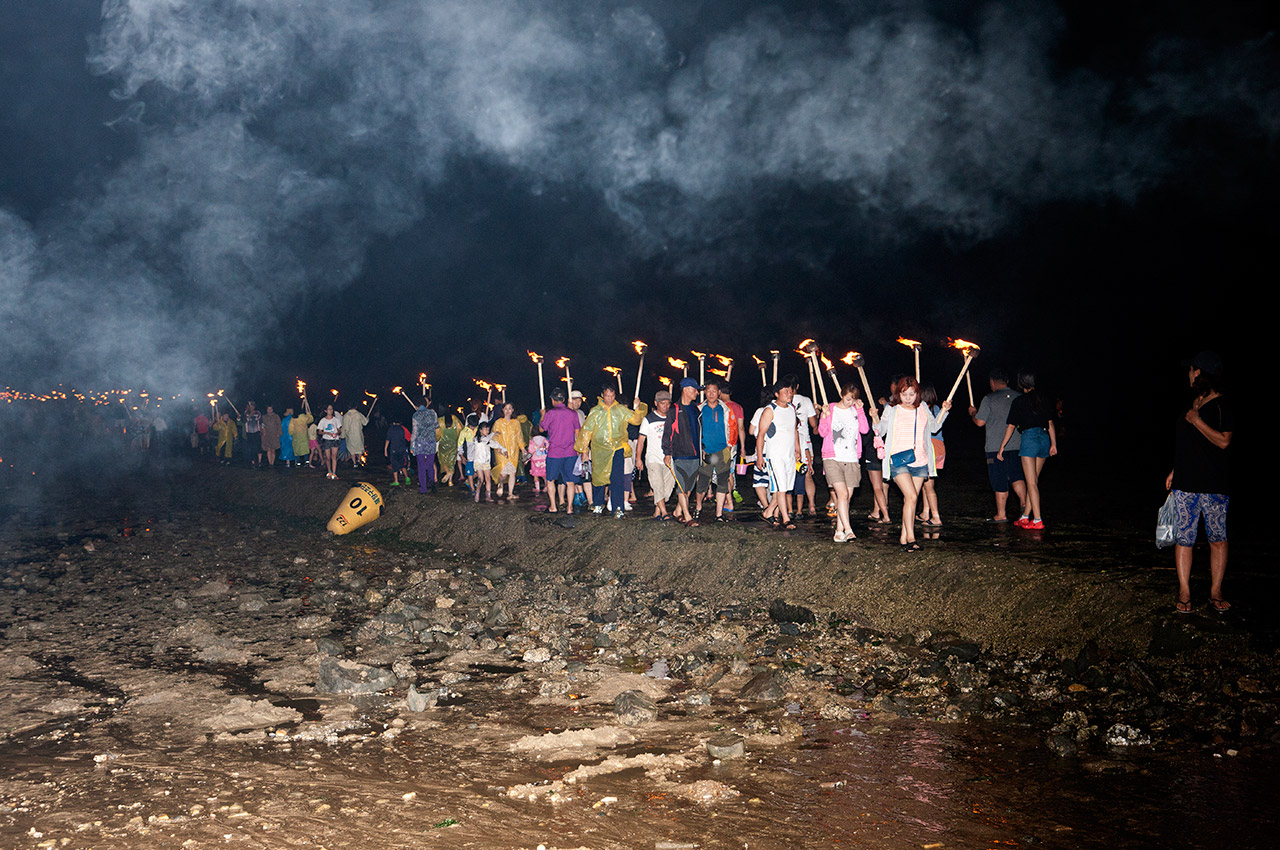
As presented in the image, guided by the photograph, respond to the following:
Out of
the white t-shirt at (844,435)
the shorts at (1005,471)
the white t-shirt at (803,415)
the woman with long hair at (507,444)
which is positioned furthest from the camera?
the woman with long hair at (507,444)

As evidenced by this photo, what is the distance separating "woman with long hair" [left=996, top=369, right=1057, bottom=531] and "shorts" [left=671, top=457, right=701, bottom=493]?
3.87 meters

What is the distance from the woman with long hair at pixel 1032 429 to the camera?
9.68 meters

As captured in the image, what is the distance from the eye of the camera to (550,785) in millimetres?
4879

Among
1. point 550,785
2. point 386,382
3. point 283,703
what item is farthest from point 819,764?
point 386,382

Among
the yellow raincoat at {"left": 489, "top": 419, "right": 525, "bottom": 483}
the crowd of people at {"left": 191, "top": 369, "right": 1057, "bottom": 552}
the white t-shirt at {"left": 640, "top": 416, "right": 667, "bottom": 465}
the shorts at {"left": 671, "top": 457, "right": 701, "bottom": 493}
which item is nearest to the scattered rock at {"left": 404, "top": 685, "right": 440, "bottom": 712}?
the crowd of people at {"left": 191, "top": 369, "right": 1057, "bottom": 552}

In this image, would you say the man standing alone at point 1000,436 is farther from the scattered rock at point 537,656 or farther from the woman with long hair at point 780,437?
the scattered rock at point 537,656

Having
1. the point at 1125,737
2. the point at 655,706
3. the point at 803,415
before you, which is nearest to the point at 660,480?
the point at 803,415

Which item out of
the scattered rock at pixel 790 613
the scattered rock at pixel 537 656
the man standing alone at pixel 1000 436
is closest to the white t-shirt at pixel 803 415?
the man standing alone at pixel 1000 436

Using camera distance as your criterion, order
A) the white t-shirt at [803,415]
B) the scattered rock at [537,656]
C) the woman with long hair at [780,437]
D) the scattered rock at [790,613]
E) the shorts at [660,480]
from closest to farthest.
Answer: the scattered rock at [537,656]
the scattered rock at [790,613]
the woman with long hair at [780,437]
the white t-shirt at [803,415]
the shorts at [660,480]

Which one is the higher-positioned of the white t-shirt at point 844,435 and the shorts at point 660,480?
the white t-shirt at point 844,435

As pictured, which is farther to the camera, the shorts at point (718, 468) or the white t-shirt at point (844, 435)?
the shorts at point (718, 468)

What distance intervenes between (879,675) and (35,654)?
7590 mm

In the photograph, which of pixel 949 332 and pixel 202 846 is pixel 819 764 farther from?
pixel 949 332

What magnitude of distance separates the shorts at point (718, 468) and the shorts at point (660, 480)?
28.8 inches
